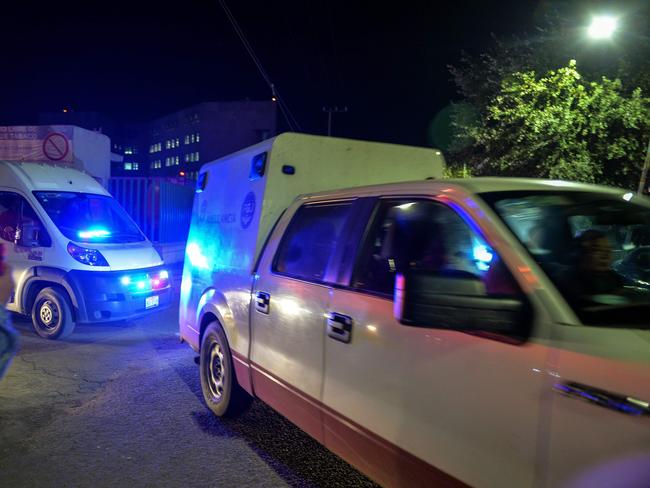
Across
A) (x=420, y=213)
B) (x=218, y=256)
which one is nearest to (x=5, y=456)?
(x=218, y=256)

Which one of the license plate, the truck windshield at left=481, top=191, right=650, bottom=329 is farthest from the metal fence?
the truck windshield at left=481, top=191, right=650, bottom=329

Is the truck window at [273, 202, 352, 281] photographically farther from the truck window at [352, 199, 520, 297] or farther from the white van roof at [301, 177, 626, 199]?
the white van roof at [301, 177, 626, 199]

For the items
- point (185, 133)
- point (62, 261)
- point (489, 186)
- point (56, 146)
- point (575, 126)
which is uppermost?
point (185, 133)

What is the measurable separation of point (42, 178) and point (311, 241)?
5710 mm

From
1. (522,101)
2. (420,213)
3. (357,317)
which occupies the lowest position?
(357,317)

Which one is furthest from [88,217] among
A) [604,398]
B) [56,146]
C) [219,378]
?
[56,146]

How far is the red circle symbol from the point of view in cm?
1406

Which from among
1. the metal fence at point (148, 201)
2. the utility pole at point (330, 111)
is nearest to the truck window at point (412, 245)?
the metal fence at point (148, 201)

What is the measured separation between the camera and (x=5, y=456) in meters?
3.39

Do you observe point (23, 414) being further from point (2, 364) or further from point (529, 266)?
point (529, 266)

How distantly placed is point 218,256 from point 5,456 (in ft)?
7.16

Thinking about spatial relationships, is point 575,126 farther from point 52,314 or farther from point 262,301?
point 52,314

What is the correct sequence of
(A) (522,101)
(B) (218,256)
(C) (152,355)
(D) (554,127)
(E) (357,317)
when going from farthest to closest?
(A) (522,101)
(D) (554,127)
(C) (152,355)
(B) (218,256)
(E) (357,317)

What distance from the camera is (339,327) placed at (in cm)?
265
